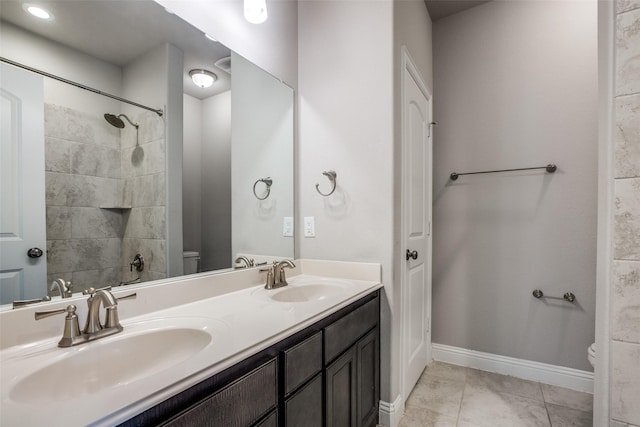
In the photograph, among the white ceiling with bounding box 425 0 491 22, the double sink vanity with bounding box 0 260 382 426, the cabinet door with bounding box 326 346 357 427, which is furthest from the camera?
the white ceiling with bounding box 425 0 491 22

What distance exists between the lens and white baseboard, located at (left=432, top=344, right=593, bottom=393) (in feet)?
6.39

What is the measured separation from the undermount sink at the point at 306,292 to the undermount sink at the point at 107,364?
1.83 ft

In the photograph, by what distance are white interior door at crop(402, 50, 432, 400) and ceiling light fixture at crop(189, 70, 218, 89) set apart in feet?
3.44

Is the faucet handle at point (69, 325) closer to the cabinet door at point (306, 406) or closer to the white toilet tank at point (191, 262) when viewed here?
the white toilet tank at point (191, 262)

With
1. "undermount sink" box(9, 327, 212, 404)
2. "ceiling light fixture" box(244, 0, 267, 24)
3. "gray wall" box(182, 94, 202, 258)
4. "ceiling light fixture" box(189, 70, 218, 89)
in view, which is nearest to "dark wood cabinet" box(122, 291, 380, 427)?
"undermount sink" box(9, 327, 212, 404)

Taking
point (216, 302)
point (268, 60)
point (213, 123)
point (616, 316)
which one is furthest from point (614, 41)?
point (216, 302)

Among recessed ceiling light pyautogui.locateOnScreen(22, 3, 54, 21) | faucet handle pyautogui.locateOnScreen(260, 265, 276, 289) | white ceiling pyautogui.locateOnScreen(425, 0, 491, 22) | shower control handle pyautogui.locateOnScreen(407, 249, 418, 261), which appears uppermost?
white ceiling pyautogui.locateOnScreen(425, 0, 491, 22)

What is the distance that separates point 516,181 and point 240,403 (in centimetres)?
224

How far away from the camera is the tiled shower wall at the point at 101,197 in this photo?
903 millimetres

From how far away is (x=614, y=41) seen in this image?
111 centimetres

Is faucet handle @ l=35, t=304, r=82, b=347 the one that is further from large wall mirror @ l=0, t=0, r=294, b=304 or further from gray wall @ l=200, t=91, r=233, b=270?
gray wall @ l=200, t=91, r=233, b=270

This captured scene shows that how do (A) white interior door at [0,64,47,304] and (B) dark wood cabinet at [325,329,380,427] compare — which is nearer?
(A) white interior door at [0,64,47,304]

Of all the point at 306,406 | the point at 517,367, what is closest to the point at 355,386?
the point at 306,406

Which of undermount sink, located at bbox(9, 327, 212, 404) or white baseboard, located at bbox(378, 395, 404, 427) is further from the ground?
undermount sink, located at bbox(9, 327, 212, 404)
